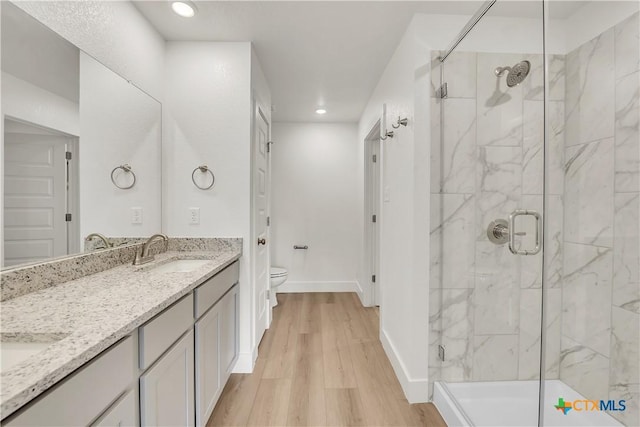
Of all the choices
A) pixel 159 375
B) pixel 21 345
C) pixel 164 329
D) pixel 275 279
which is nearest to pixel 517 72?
pixel 164 329

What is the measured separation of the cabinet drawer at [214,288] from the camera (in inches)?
55.7

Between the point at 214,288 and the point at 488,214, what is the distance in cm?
157

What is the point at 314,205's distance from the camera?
410cm

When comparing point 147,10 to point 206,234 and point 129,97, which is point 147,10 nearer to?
point 129,97

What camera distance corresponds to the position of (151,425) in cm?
99

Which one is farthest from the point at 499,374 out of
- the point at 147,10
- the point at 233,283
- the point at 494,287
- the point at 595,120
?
the point at 147,10

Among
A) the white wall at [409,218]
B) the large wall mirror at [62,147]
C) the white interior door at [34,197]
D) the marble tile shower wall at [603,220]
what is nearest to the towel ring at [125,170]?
the large wall mirror at [62,147]

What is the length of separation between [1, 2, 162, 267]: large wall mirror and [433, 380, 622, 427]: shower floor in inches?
83.9

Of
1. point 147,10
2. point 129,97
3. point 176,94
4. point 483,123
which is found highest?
point 147,10

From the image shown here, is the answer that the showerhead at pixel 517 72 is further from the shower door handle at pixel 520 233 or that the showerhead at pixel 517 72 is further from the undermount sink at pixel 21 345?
the undermount sink at pixel 21 345

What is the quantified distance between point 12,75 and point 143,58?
95 cm

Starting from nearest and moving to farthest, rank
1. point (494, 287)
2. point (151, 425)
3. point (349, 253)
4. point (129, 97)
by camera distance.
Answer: point (151, 425) < point (494, 287) < point (129, 97) < point (349, 253)

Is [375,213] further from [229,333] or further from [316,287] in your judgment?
[229,333]

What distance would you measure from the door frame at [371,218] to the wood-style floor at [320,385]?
0.63 metres
